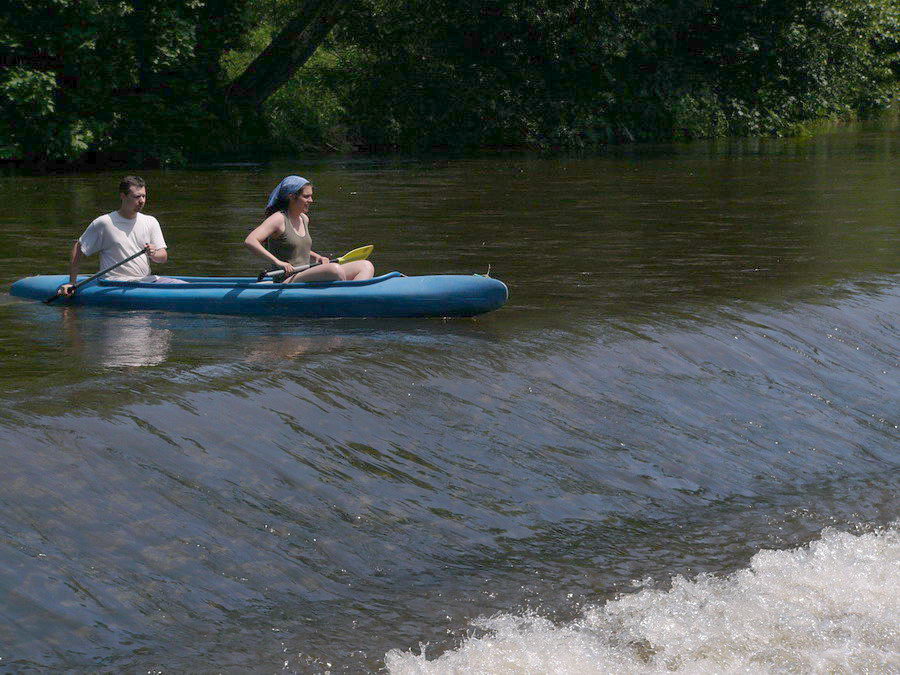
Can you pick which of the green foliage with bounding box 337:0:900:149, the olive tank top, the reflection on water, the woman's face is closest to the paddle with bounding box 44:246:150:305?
the reflection on water

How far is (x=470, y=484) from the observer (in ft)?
22.5

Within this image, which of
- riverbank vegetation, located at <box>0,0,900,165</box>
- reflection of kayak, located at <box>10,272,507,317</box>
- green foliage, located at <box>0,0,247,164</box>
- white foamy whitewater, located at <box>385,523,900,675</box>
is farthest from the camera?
riverbank vegetation, located at <box>0,0,900,165</box>

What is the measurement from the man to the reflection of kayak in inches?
7.6

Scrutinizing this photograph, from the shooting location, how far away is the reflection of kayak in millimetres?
9539

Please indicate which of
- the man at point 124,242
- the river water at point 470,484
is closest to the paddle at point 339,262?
the river water at point 470,484

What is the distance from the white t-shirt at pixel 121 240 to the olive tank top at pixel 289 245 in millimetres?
943

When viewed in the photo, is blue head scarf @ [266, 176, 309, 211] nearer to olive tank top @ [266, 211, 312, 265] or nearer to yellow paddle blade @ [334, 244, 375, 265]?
olive tank top @ [266, 211, 312, 265]

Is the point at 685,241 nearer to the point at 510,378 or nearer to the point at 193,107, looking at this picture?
the point at 510,378

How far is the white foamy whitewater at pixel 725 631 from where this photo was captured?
540cm

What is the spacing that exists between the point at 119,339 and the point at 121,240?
1.30 meters

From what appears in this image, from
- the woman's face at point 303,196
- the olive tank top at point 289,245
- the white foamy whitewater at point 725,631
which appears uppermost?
the woman's face at point 303,196

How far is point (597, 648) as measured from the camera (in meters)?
5.50

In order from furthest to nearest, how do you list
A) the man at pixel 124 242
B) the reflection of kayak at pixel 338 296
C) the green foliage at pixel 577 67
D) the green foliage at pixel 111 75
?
1. the green foliage at pixel 577 67
2. the green foliage at pixel 111 75
3. the man at pixel 124 242
4. the reflection of kayak at pixel 338 296

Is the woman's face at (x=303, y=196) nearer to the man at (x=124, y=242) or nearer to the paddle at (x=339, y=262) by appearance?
the paddle at (x=339, y=262)
